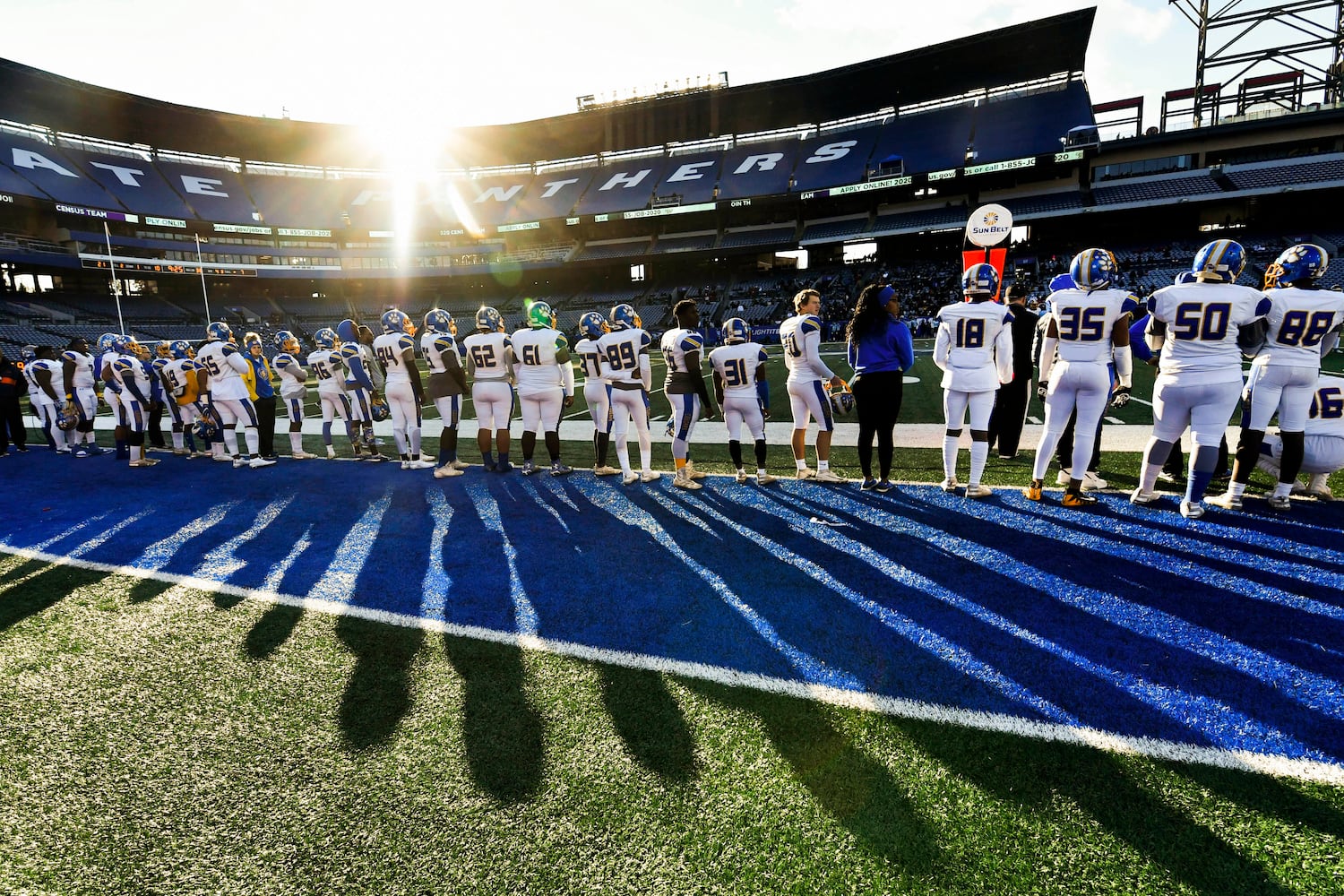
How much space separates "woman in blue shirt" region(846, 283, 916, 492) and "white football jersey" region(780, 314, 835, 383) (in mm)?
369

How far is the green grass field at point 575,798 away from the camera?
1.93m

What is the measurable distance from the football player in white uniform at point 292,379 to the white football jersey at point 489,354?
3.11 m

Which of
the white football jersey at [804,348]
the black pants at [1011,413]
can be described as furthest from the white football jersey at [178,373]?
the black pants at [1011,413]

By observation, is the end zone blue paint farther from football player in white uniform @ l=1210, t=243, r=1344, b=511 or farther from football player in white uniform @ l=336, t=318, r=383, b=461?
football player in white uniform @ l=336, t=318, r=383, b=461

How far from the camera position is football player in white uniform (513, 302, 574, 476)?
283 inches

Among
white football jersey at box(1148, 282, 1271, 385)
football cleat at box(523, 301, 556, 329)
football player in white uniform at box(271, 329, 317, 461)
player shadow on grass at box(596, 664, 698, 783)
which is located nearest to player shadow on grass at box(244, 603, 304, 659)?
player shadow on grass at box(596, 664, 698, 783)

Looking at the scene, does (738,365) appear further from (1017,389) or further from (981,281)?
(1017,389)

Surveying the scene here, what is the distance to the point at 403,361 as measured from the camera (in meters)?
7.98

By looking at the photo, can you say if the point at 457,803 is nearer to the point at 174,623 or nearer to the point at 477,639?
the point at 477,639

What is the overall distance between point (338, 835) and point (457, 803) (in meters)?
0.41

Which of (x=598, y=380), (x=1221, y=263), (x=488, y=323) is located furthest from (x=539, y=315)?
(x=1221, y=263)

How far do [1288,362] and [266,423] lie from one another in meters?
12.3

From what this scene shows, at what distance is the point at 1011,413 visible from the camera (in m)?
7.29

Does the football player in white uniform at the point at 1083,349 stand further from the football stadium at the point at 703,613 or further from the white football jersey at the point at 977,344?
the white football jersey at the point at 977,344
